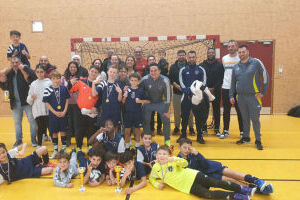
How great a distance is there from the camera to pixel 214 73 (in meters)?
5.93

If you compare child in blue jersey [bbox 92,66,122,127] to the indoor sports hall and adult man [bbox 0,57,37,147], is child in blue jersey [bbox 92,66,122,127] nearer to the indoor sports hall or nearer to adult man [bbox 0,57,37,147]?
adult man [bbox 0,57,37,147]

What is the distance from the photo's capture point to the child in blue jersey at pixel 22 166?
365cm

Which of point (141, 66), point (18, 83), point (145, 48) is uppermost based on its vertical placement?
point (145, 48)

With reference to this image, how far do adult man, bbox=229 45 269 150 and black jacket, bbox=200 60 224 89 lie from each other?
72cm

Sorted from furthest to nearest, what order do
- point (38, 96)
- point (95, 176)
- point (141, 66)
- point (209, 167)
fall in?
1. point (141, 66)
2. point (38, 96)
3. point (95, 176)
4. point (209, 167)

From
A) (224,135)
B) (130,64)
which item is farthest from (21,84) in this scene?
(224,135)

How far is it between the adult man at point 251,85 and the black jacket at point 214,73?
72 cm

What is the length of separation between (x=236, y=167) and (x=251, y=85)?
1.79 meters

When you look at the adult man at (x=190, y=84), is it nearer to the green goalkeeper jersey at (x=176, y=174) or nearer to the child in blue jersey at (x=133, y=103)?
the child in blue jersey at (x=133, y=103)

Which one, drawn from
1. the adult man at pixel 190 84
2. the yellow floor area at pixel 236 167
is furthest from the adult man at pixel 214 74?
the yellow floor area at pixel 236 167

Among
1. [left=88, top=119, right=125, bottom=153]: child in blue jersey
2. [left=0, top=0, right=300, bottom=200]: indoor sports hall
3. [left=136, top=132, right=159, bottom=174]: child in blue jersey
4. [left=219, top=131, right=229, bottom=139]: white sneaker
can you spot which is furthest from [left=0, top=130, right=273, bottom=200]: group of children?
[left=0, top=0, right=300, bottom=200]: indoor sports hall

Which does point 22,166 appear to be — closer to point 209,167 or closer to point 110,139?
point 110,139

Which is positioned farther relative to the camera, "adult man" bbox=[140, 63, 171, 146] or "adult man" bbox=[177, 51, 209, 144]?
"adult man" bbox=[177, 51, 209, 144]

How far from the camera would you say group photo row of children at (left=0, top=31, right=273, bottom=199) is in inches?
136
